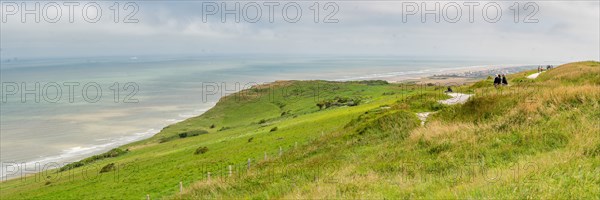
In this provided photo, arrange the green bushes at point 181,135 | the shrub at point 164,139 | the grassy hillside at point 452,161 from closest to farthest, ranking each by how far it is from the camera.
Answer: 1. the grassy hillside at point 452,161
2. the shrub at point 164,139
3. the green bushes at point 181,135

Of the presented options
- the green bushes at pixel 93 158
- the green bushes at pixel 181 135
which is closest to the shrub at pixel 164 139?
the green bushes at pixel 181 135

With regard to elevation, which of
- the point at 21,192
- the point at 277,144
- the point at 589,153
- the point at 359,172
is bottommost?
the point at 21,192

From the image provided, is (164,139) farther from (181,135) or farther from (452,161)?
(452,161)

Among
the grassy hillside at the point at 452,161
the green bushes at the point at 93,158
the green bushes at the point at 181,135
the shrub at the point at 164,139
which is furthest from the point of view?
the green bushes at the point at 181,135

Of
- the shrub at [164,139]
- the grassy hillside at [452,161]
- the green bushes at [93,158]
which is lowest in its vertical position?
the green bushes at [93,158]

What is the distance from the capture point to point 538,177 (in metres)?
10.6

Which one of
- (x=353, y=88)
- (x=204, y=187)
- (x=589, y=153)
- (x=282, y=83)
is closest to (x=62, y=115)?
(x=282, y=83)

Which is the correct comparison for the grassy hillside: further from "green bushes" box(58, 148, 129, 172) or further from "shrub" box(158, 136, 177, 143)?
"shrub" box(158, 136, 177, 143)

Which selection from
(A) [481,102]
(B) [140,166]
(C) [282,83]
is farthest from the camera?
(C) [282,83]

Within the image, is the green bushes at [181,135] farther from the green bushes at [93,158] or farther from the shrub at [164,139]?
the green bushes at [93,158]

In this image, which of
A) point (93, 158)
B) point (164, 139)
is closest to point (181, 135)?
point (164, 139)

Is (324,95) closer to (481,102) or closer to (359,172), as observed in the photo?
(481,102)

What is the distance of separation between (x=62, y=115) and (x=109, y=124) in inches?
1122

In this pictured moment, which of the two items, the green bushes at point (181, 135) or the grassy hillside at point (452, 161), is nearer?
the grassy hillside at point (452, 161)
